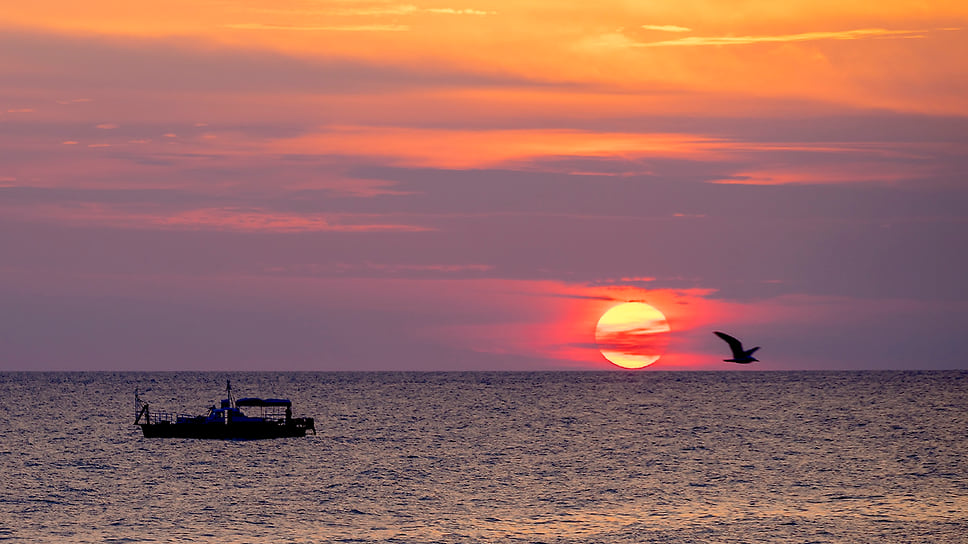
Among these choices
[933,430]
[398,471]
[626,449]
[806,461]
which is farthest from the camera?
[933,430]

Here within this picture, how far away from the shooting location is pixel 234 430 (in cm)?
12038

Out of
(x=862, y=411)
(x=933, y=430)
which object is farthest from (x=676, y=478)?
(x=862, y=411)

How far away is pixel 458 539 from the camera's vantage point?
59.1 m

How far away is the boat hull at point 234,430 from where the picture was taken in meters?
119

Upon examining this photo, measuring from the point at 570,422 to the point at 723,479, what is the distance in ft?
230

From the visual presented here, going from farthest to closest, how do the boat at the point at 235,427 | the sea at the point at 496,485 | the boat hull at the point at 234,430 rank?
the boat at the point at 235,427 < the boat hull at the point at 234,430 < the sea at the point at 496,485

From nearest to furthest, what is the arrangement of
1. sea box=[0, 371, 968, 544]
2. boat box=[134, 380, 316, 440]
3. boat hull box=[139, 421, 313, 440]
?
sea box=[0, 371, 968, 544]
boat hull box=[139, 421, 313, 440]
boat box=[134, 380, 316, 440]

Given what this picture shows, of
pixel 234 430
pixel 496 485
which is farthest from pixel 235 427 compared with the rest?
pixel 496 485

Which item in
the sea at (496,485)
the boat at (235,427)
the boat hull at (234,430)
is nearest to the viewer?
the sea at (496,485)

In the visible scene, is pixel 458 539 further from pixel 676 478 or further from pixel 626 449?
pixel 626 449

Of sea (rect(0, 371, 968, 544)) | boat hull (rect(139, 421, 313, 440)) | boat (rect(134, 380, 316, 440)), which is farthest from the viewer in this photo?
boat (rect(134, 380, 316, 440))

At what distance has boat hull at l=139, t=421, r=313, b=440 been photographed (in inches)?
4680

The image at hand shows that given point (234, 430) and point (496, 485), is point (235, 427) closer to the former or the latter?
point (234, 430)

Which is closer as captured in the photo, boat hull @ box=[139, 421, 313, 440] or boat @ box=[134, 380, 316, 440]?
boat hull @ box=[139, 421, 313, 440]
